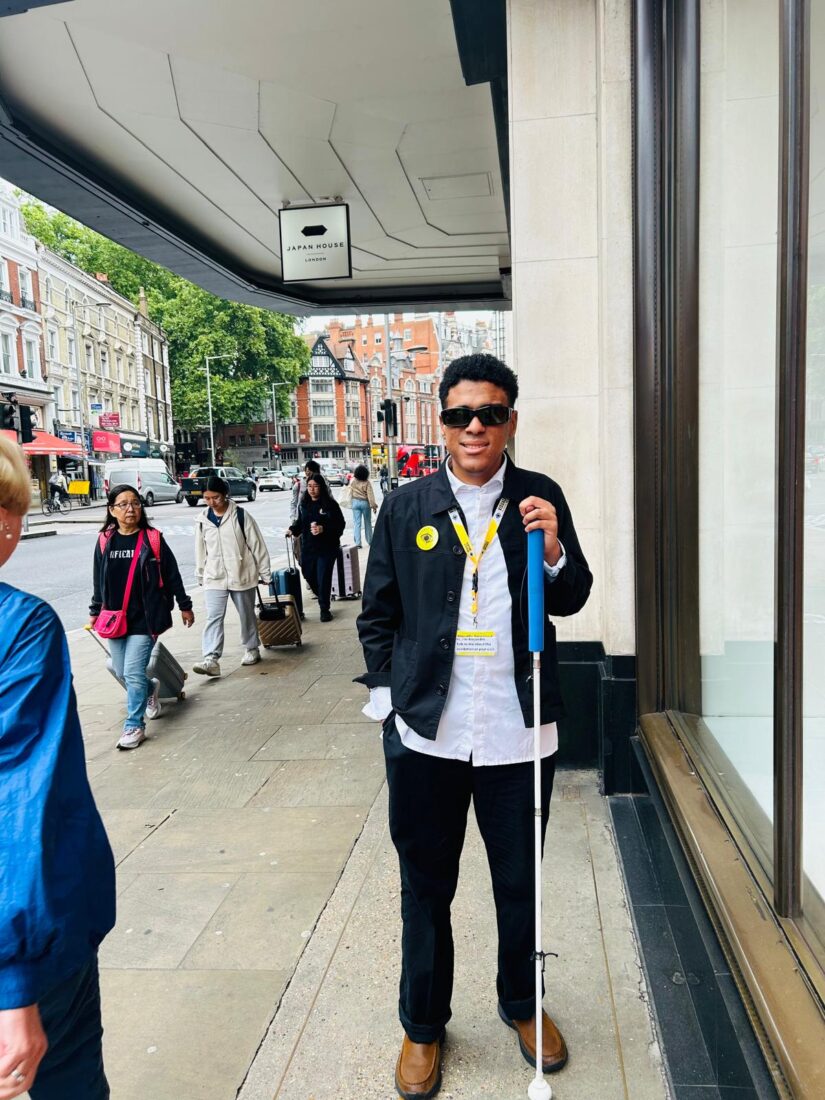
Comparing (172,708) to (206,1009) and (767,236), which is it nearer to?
(206,1009)

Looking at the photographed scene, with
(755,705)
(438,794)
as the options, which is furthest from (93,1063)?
(755,705)

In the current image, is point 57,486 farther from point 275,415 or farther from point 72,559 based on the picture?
point 275,415

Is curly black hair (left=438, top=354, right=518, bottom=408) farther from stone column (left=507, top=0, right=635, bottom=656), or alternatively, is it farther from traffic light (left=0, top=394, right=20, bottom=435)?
traffic light (left=0, top=394, right=20, bottom=435)

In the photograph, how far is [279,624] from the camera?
8531 mm

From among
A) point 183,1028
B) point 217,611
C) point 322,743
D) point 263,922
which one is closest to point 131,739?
point 322,743

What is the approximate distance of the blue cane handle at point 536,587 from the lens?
2104 millimetres

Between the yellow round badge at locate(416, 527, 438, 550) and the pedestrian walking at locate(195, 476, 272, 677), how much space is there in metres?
5.72

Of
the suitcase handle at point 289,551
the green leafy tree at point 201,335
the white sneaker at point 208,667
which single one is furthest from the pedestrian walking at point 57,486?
the white sneaker at point 208,667

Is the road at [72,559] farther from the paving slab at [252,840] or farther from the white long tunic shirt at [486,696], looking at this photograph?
the white long tunic shirt at [486,696]

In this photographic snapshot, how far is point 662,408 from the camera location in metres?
3.71

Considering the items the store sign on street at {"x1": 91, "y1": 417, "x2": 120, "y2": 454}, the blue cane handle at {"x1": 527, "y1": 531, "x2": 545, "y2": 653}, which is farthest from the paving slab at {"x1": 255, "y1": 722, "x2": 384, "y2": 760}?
the store sign on street at {"x1": 91, "y1": 417, "x2": 120, "y2": 454}

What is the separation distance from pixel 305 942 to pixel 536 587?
193 centimetres

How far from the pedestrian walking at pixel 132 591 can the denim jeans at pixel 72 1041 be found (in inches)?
173

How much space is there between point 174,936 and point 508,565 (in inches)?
87.3
